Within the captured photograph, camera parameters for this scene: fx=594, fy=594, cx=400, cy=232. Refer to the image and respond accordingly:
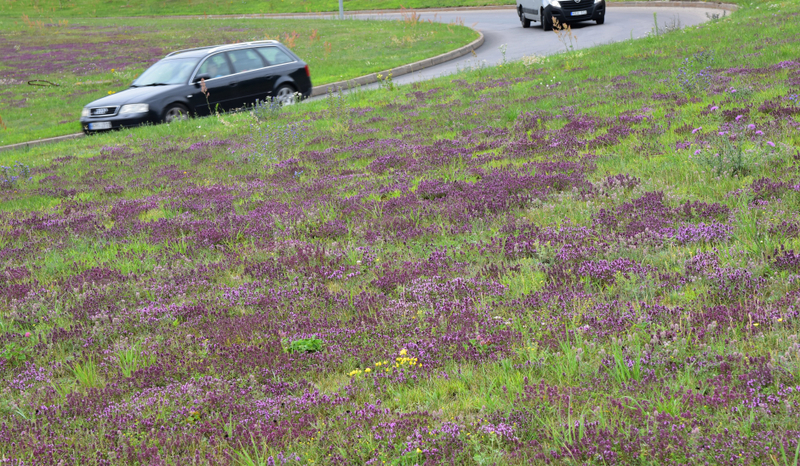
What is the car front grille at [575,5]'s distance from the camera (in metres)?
25.4

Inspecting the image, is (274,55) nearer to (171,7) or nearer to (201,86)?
(201,86)

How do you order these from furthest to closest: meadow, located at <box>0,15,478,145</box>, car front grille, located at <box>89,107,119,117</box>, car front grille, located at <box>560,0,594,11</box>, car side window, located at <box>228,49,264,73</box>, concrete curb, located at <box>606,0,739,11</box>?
concrete curb, located at <box>606,0,739,11</box>, car front grille, located at <box>560,0,594,11</box>, meadow, located at <box>0,15,478,145</box>, car side window, located at <box>228,49,264,73</box>, car front grille, located at <box>89,107,119,117</box>

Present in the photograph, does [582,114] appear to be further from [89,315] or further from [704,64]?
[89,315]

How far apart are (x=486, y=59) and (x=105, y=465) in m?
20.3

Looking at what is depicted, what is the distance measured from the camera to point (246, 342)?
13.1 feet

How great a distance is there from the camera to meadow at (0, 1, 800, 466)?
2.84 metres

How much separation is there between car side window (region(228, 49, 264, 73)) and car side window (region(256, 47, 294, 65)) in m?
0.23

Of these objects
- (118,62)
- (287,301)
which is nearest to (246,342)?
(287,301)

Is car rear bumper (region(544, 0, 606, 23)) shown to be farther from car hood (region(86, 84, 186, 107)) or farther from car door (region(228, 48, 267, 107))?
car hood (region(86, 84, 186, 107))

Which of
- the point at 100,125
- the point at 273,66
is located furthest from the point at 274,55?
the point at 100,125

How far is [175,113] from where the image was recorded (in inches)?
585

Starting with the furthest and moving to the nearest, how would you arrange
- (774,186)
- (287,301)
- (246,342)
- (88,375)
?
(774,186) < (287,301) < (246,342) < (88,375)

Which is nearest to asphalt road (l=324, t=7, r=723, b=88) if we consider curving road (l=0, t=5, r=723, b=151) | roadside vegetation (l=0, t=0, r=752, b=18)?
curving road (l=0, t=5, r=723, b=151)

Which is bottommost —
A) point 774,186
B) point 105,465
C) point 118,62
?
point 105,465
